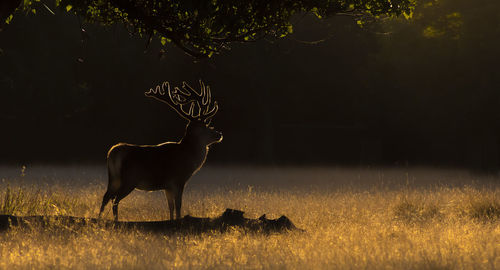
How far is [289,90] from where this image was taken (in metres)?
35.0

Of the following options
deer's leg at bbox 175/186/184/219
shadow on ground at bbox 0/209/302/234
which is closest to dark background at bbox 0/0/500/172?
deer's leg at bbox 175/186/184/219

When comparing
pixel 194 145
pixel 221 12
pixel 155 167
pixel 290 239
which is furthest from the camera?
pixel 194 145

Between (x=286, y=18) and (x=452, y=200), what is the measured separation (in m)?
5.57

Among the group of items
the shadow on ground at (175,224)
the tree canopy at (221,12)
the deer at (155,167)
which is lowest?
the shadow on ground at (175,224)

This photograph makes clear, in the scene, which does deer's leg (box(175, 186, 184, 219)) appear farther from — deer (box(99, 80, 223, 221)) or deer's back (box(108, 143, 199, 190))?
deer's back (box(108, 143, 199, 190))

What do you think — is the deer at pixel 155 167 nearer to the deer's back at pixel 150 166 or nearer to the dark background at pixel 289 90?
the deer's back at pixel 150 166

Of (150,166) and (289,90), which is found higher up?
(289,90)

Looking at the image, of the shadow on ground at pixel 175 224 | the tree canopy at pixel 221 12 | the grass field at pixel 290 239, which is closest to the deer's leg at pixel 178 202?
the shadow on ground at pixel 175 224

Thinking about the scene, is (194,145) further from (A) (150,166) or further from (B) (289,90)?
(B) (289,90)

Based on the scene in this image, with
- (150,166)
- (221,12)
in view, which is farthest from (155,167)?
(221,12)

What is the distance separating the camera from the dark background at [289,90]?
3166 cm

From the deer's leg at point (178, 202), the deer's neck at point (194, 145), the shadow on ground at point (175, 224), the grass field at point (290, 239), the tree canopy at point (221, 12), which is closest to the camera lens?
the grass field at point (290, 239)

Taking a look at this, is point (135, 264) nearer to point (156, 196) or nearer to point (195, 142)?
point (195, 142)

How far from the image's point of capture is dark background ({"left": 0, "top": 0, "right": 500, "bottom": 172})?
31656 mm
